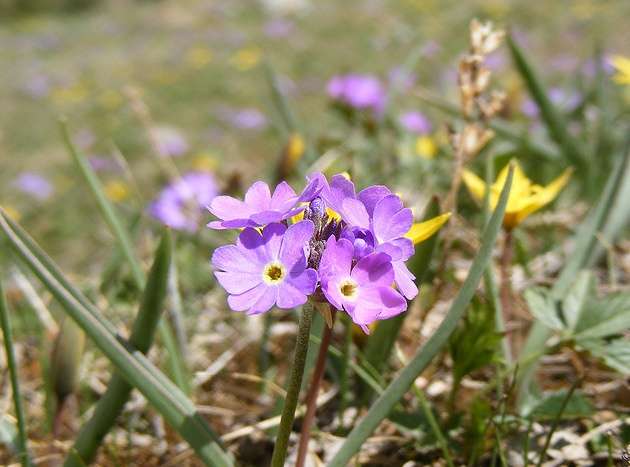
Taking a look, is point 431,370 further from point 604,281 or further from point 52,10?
point 52,10

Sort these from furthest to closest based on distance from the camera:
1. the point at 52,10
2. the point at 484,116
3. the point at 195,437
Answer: the point at 52,10, the point at 484,116, the point at 195,437

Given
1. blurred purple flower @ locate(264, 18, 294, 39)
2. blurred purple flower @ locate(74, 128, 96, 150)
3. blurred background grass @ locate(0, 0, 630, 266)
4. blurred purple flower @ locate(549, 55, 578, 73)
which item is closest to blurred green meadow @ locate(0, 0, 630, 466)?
blurred background grass @ locate(0, 0, 630, 266)

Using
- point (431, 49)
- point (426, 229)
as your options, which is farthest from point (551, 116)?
point (431, 49)

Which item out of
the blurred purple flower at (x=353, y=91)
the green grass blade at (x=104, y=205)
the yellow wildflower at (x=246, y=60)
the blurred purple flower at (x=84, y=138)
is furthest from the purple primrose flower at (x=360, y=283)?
the yellow wildflower at (x=246, y=60)

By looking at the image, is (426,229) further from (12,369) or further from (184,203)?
(184,203)

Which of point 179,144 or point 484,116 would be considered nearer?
point 484,116

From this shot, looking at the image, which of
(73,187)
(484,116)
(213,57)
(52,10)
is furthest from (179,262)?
(52,10)

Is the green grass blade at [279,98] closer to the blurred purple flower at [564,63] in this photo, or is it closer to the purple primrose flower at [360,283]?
the purple primrose flower at [360,283]
